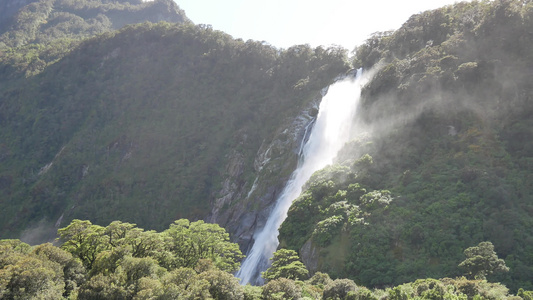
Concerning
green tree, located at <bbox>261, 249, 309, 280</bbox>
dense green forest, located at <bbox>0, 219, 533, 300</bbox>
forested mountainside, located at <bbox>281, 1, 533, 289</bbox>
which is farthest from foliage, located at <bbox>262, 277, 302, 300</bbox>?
forested mountainside, located at <bbox>281, 1, 533, 289</bbox>

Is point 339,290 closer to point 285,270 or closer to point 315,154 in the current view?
point 285,270

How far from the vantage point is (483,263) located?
24.2 metres

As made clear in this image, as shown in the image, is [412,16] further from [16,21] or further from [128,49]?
[16,21]

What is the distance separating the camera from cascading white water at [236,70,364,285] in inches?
1572

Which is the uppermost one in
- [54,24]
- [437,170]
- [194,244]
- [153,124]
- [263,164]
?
[54,24]

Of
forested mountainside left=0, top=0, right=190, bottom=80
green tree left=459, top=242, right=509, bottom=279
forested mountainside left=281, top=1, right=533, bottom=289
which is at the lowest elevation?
green tree left=459, top=242, right=509, bottom=279

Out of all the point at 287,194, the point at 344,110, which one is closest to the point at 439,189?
the point at 287,194

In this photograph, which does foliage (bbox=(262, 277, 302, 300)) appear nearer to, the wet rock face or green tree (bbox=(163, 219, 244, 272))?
green tree (bbox=(163, 219, 244, 272))

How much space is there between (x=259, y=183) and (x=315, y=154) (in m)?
9.10

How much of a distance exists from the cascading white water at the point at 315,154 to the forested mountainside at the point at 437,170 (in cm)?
361

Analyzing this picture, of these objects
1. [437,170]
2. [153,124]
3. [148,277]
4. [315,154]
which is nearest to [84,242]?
[148,277]

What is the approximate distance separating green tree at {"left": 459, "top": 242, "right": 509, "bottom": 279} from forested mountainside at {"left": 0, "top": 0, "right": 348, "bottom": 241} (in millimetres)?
27426

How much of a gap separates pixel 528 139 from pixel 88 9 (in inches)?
6390

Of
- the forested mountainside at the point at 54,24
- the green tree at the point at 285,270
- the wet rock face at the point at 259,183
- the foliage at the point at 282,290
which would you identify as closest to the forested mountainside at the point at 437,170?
the green tree at the point at 285,270
